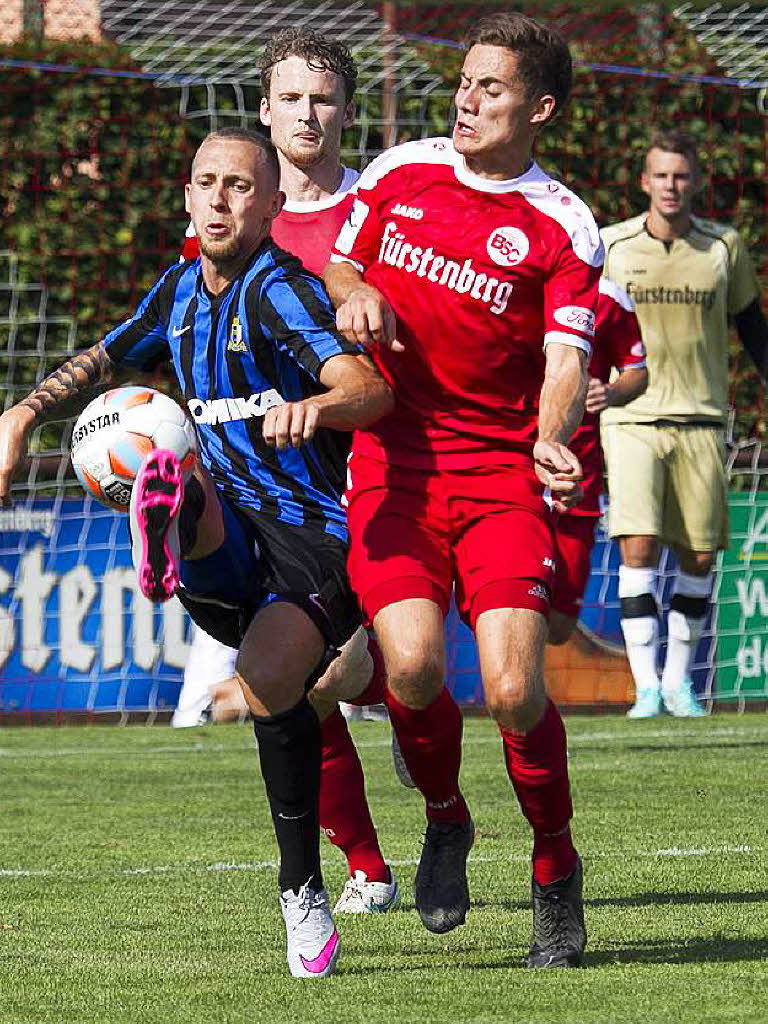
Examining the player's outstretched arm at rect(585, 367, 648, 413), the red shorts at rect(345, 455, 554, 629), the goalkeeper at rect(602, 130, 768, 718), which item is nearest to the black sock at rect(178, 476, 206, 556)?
the red shorts at rect(345, 455, 554, 629)

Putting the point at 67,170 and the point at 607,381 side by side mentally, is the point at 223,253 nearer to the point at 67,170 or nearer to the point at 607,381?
the point at 607,381

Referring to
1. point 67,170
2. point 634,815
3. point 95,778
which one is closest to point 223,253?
point 634,815

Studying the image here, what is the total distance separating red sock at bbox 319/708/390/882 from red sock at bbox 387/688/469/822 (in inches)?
25.5

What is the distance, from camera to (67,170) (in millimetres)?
12789

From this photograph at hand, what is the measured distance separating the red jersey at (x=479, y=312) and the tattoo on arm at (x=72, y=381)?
2.40ft

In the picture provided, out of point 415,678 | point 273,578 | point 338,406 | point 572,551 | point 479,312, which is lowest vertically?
point 572,551

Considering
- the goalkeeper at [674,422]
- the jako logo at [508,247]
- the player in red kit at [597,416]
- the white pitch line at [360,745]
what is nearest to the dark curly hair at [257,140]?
the jako logo at [508,247]

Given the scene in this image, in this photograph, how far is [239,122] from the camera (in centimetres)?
1288

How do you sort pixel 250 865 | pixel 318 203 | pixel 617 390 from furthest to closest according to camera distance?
1. pixel 617 390
2. pixel 318 203
3. pixel 250 865

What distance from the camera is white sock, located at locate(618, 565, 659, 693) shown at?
10.5 m

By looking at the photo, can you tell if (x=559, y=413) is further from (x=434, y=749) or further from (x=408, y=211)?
(x=434, y=749)

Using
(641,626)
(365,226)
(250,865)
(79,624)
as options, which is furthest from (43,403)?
(79,624)

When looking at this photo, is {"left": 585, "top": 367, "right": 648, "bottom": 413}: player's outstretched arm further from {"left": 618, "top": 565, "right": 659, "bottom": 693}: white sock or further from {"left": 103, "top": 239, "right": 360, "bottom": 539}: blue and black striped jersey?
{"left": 103, "top": 239, "right": 360, "bottom": 539}: blue and black striped jersey

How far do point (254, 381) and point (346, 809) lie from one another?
1207 millimetres
